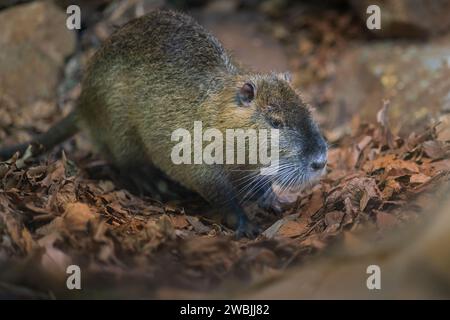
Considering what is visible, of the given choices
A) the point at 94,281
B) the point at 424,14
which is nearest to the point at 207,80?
the point at 94,281

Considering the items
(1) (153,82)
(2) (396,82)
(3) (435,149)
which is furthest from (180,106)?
(2) (396,82)

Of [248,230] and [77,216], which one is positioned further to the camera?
[248,230]

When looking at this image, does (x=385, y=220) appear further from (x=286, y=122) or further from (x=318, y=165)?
(x=286, y=122)

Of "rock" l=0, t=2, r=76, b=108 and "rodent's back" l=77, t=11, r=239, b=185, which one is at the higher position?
"rock" l=0, t=2, r=76, b=108

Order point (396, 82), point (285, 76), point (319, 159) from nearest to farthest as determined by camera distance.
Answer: point (319, 159) → point (285, 76) → point (396, 82)

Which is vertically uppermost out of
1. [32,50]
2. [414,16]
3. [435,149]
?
[414,16]

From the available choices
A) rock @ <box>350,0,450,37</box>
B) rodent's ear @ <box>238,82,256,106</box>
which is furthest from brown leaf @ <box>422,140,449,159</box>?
rock @ <box>350,0,450,37</box>

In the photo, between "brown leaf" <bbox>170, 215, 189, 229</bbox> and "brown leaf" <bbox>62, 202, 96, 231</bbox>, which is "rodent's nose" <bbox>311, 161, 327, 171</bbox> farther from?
"brown leaf" <bbox>62, 202, 96, 231</bbox>
